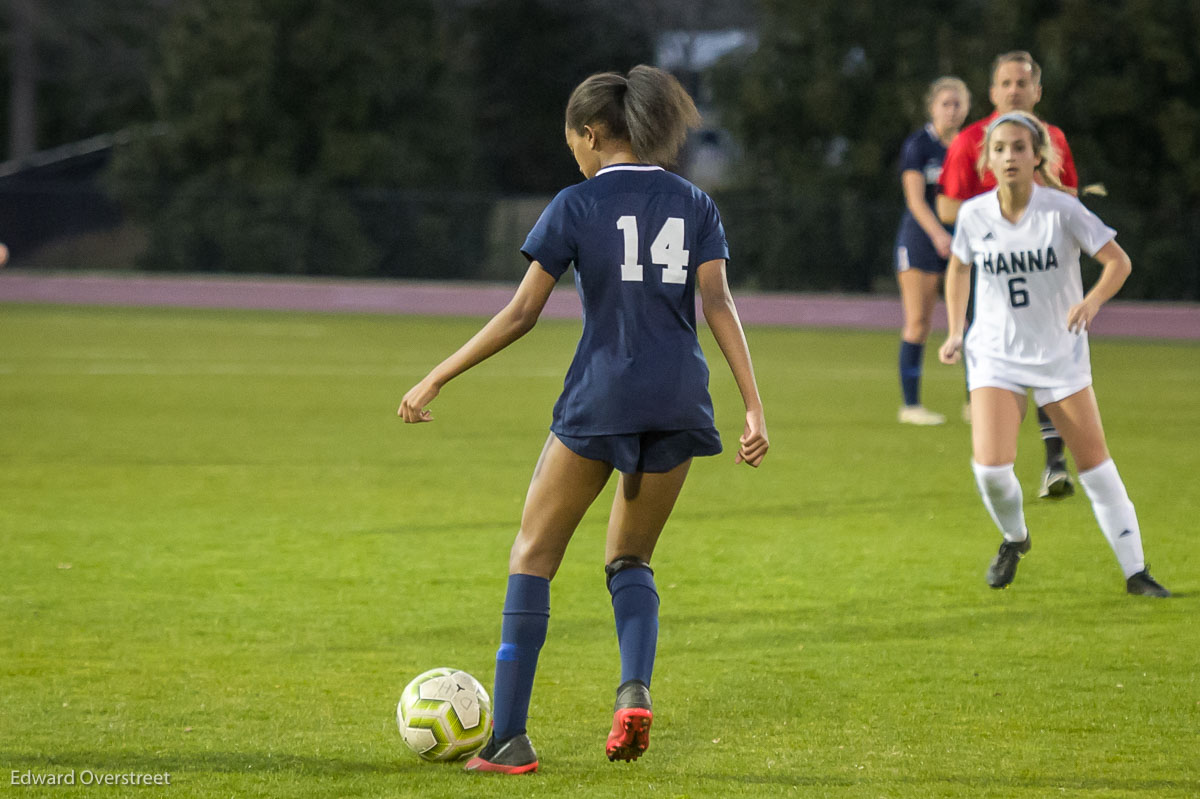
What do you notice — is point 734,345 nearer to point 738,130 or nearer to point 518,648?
point 518,648

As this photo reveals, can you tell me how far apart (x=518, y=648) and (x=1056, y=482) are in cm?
528

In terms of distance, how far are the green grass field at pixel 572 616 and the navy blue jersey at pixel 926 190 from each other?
1.24 metres

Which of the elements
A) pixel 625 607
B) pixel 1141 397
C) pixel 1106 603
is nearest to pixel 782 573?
pixel 1106 603

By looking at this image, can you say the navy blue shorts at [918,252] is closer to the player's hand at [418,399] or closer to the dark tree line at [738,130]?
the player's hand at [418,399]

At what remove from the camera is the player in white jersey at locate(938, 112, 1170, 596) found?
632cm

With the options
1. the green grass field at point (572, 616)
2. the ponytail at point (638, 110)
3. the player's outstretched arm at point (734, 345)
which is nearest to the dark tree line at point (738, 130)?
the green grass field at point (572, 616)

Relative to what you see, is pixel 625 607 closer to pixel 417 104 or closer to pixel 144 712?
pixel 144 712

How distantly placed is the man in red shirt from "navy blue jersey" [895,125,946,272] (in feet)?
7.36

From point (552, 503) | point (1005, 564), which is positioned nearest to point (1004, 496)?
point (1005, 564)

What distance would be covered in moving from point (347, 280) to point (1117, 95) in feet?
45.0

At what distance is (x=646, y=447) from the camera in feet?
13.6

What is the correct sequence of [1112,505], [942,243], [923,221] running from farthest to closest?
[923,221] → [942,243] → [1112,505]

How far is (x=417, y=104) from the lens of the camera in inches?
1337

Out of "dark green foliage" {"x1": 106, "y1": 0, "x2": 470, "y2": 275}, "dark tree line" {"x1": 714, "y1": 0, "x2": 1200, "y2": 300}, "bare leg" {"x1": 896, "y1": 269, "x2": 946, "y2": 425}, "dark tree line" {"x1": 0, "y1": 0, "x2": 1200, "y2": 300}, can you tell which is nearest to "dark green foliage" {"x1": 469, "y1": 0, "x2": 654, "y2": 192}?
"dark tree line" {"x1": 0, "y1": 0, "x2": 1200, "y2": 300}
